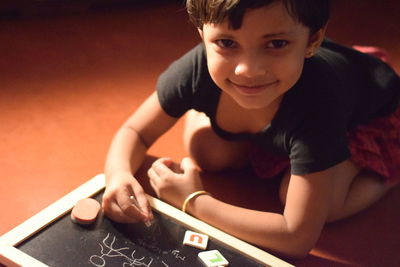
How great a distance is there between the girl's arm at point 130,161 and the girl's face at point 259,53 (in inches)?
9.9

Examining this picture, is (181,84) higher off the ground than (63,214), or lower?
higher

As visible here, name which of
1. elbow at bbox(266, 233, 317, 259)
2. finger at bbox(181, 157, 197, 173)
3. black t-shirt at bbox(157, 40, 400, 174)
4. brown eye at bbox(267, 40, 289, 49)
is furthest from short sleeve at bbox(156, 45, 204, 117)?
elbow at bbox(266, 233, 317, 259)

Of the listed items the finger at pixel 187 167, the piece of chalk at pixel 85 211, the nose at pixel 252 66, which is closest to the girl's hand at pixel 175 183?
the finger at pixel 187 167

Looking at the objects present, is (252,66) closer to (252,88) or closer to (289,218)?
(252,88)

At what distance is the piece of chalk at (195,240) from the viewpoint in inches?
34.6

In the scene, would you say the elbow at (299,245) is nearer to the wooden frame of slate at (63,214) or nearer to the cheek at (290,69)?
the wooden frame of slate at (63,214)

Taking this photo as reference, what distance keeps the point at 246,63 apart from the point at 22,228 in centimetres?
48

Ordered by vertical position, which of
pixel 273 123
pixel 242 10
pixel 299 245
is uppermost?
pixel 242 10

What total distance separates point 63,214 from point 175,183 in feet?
0.70

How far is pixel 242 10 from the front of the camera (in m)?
0.74

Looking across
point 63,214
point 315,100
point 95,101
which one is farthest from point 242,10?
point 95,101

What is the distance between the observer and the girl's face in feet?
2.48

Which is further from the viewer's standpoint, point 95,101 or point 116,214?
point 95,101

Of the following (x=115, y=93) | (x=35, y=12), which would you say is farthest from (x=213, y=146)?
(x=35, y=12)
